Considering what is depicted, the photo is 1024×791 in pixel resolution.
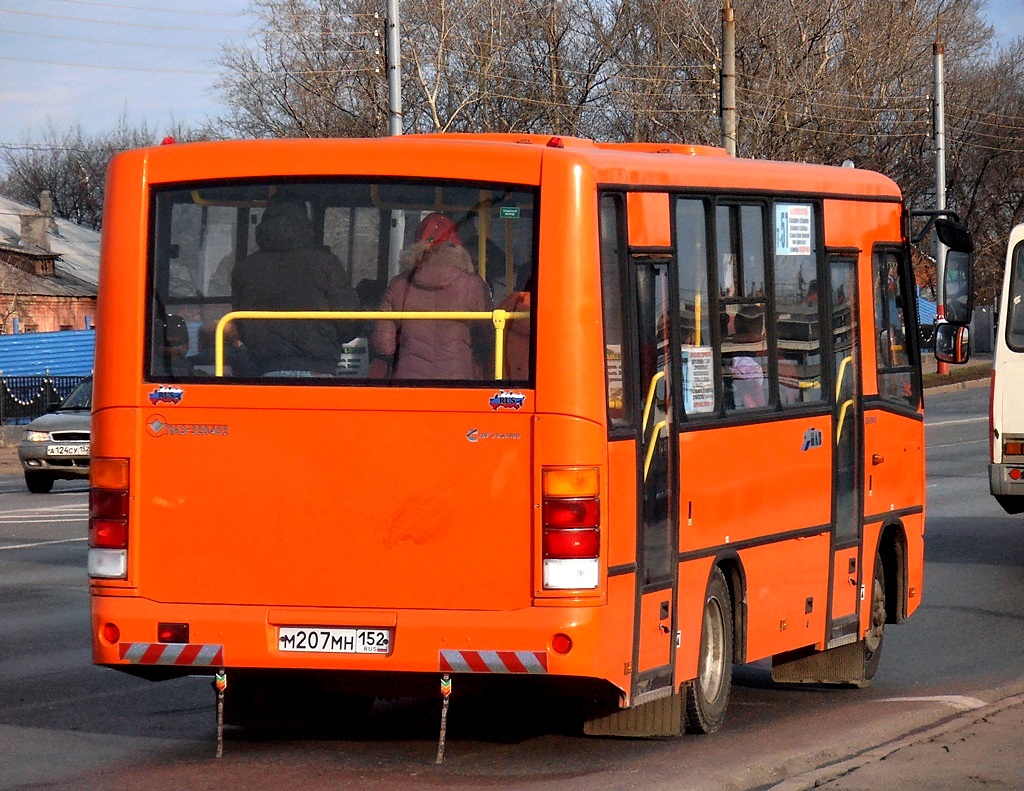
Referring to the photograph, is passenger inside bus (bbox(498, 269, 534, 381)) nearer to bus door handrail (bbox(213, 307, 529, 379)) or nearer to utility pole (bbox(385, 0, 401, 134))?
bus door handrail (bbox(213, 307, 529, 379))

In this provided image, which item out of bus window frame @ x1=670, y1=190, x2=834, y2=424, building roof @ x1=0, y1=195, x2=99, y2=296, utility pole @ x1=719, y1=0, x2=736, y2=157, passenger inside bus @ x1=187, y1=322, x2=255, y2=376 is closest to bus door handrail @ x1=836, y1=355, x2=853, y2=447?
bus window frame @ x1=670, y1=190, x2=834, y2=424

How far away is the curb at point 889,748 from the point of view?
6.88 meters

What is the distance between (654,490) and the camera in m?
7.41

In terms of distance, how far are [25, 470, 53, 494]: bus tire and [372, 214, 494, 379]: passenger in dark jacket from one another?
1925 cm

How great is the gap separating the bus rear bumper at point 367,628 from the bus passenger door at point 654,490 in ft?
0.84

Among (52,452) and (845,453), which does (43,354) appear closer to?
(52,452)

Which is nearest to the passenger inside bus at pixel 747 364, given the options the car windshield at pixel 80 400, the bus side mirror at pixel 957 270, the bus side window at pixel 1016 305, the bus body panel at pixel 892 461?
the bus body panel at pixel 892 461

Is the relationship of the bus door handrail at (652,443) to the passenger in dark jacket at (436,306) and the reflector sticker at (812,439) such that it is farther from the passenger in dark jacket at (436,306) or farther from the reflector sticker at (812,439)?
the reflector sticker at (812,439)

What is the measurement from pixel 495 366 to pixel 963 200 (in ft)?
206

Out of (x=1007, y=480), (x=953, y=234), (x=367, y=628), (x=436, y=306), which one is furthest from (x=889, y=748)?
(x=1007, y=480)

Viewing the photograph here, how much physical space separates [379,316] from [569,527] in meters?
1.13

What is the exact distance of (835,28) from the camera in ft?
175

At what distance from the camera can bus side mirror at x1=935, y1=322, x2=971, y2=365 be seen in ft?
37.4

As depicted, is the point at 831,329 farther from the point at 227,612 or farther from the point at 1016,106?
the point at 1016,106
